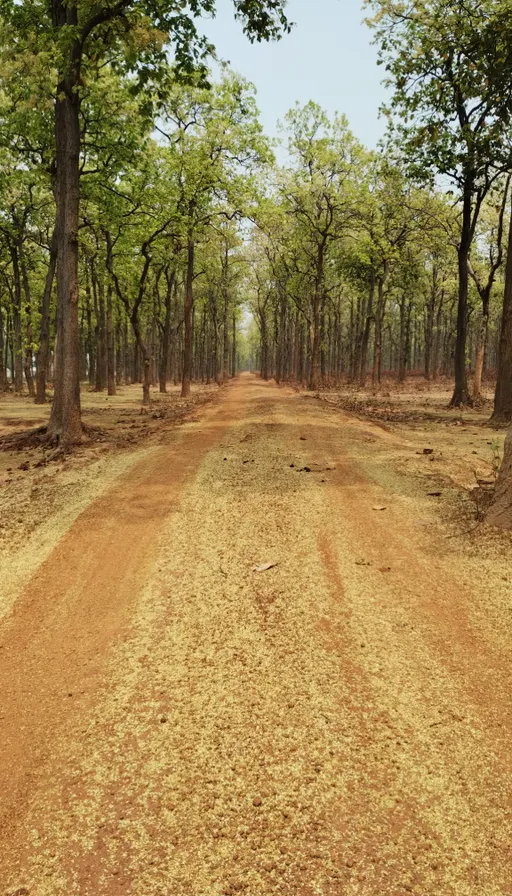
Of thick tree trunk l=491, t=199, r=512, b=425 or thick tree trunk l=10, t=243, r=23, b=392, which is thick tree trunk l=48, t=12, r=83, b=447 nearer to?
thick tree trunk l=491, t=199, r=512, b=425

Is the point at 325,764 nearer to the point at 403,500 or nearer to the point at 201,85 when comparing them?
the point at 403,500

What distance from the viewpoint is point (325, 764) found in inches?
108

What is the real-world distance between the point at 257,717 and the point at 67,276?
11123 millimetres

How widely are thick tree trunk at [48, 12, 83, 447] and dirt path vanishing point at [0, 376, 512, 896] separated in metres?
6.63

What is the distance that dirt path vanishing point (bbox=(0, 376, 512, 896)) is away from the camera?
7.39 ft

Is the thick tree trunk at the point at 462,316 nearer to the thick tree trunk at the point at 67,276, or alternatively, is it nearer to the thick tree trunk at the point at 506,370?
the thick tree trunk at the point at 506,370

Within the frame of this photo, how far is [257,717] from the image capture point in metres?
3.10

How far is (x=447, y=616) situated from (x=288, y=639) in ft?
4.46

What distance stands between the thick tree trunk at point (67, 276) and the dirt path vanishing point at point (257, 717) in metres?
6.63

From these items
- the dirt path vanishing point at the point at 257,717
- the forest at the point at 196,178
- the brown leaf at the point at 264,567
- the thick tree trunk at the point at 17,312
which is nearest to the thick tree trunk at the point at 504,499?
the dirt path vanishing point at the point at 257,717

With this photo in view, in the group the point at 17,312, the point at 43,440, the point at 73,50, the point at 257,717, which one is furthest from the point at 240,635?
the point at 17,312

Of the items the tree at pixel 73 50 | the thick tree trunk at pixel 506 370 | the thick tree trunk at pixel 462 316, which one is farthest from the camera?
the thick tree trunk at pixel 462 316

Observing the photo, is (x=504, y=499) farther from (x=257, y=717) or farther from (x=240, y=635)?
(x=257, y=717)

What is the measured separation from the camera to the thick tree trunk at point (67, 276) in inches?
463
